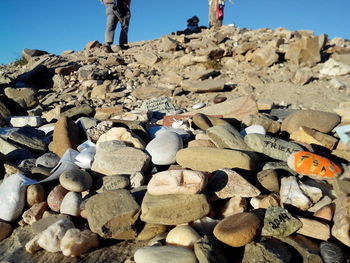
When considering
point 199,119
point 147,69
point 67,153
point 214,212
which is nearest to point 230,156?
point 214,212

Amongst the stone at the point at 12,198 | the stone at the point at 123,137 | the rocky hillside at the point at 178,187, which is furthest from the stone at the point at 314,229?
the stone at the point at 12,198

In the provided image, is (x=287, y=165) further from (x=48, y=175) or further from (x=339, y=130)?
(x=48, y=175)

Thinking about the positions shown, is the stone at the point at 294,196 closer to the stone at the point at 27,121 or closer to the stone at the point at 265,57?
the stone at the point at 27,121

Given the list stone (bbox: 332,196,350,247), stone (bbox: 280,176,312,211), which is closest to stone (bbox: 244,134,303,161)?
stone (bbox: 280,176,312,211)

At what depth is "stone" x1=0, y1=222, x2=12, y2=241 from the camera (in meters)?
1.92

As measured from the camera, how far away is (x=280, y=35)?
26.9 ft

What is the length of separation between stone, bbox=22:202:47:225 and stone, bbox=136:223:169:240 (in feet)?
2.63

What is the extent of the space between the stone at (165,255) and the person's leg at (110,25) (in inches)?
315

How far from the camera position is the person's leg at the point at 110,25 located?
8.04 meters

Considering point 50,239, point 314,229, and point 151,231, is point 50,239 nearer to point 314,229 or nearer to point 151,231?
point 151,231

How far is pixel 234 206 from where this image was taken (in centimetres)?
180

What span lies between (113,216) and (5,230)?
0.90 metres

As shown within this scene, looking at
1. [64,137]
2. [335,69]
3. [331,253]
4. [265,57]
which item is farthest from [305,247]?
[265,57]

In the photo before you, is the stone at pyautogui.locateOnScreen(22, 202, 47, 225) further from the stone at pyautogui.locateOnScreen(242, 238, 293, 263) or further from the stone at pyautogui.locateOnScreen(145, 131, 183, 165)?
the stone at pyautogui.locateOnScreen(242, 238, 293, 263)
